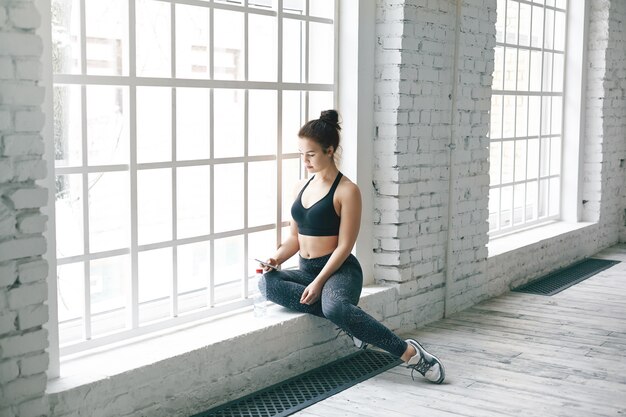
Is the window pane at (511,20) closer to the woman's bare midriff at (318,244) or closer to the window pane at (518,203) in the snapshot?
the window pane at (518,203)

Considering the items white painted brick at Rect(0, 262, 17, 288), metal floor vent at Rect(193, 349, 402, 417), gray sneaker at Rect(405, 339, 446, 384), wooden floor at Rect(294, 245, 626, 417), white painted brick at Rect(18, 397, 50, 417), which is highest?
white painted brick at Rect(0, 262, 17, 288)

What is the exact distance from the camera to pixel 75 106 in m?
3.52

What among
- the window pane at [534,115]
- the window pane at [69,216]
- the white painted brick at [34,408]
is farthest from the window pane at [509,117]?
the white painted brick at [34,408]

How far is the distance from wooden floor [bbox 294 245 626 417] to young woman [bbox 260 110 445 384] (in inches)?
8.5

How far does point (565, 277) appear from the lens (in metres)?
6.94

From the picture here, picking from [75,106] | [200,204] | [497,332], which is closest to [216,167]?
[200,204]

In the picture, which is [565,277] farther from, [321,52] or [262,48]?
[262,48]

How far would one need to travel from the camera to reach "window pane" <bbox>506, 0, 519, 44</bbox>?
669cm

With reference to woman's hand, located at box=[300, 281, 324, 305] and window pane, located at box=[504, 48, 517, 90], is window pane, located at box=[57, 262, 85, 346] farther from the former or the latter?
window pane, located at box=[504, 48, 517, 90]

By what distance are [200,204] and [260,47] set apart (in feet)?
2.78

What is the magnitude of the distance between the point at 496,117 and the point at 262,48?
2708mm

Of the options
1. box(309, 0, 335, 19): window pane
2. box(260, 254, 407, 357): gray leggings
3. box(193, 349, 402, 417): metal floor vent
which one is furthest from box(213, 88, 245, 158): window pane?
box(193, 349, 402, 417): metal floor vent

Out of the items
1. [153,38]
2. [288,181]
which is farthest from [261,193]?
[153,38]

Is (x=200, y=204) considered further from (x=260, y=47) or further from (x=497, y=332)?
(x=497, y=332)
